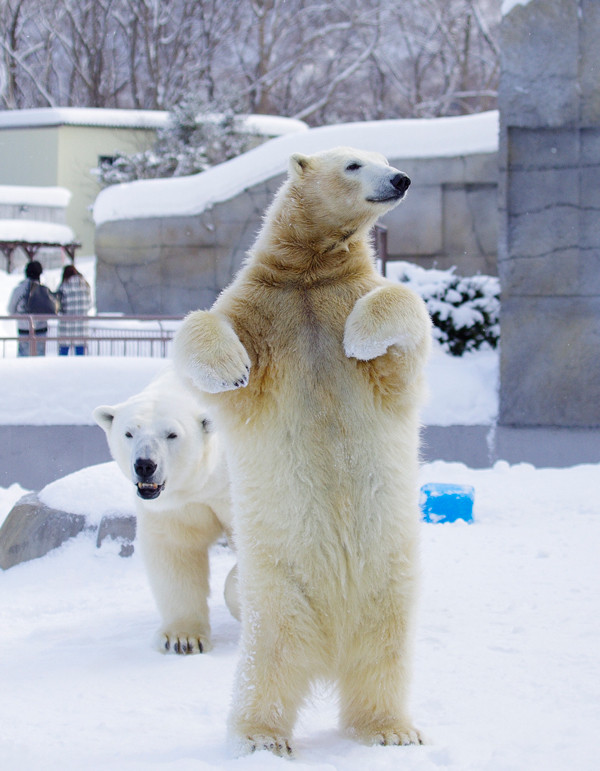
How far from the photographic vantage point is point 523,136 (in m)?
6.79

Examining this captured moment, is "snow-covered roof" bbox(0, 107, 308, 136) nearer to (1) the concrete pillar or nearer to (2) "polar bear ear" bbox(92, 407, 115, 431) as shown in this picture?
(1) the concrete pillar

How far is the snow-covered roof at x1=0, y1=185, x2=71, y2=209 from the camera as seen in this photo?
21.1m

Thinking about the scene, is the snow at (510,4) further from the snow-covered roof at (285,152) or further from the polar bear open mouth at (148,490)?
the polar bear open mouth at (148,490)

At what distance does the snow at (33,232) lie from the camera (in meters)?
19.4

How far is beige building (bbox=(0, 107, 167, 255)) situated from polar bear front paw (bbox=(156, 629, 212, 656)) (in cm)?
2025

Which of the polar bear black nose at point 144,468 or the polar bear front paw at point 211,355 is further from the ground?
the polar bear front paw at point 211,355

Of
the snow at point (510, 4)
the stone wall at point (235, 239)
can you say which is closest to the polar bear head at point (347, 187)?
the snow at point (510, 4)

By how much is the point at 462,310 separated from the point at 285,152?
16.2ft

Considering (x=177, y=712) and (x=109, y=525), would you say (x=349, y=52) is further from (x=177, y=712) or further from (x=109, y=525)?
(x=177, y=712)

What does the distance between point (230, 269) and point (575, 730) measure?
35.1 ft

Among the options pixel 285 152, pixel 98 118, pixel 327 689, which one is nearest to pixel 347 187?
pixel 327 689

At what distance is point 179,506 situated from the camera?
3.16 metres

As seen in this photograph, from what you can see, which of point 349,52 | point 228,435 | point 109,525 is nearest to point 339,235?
point 228,435

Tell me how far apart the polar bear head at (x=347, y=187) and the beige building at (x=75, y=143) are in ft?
68.2
